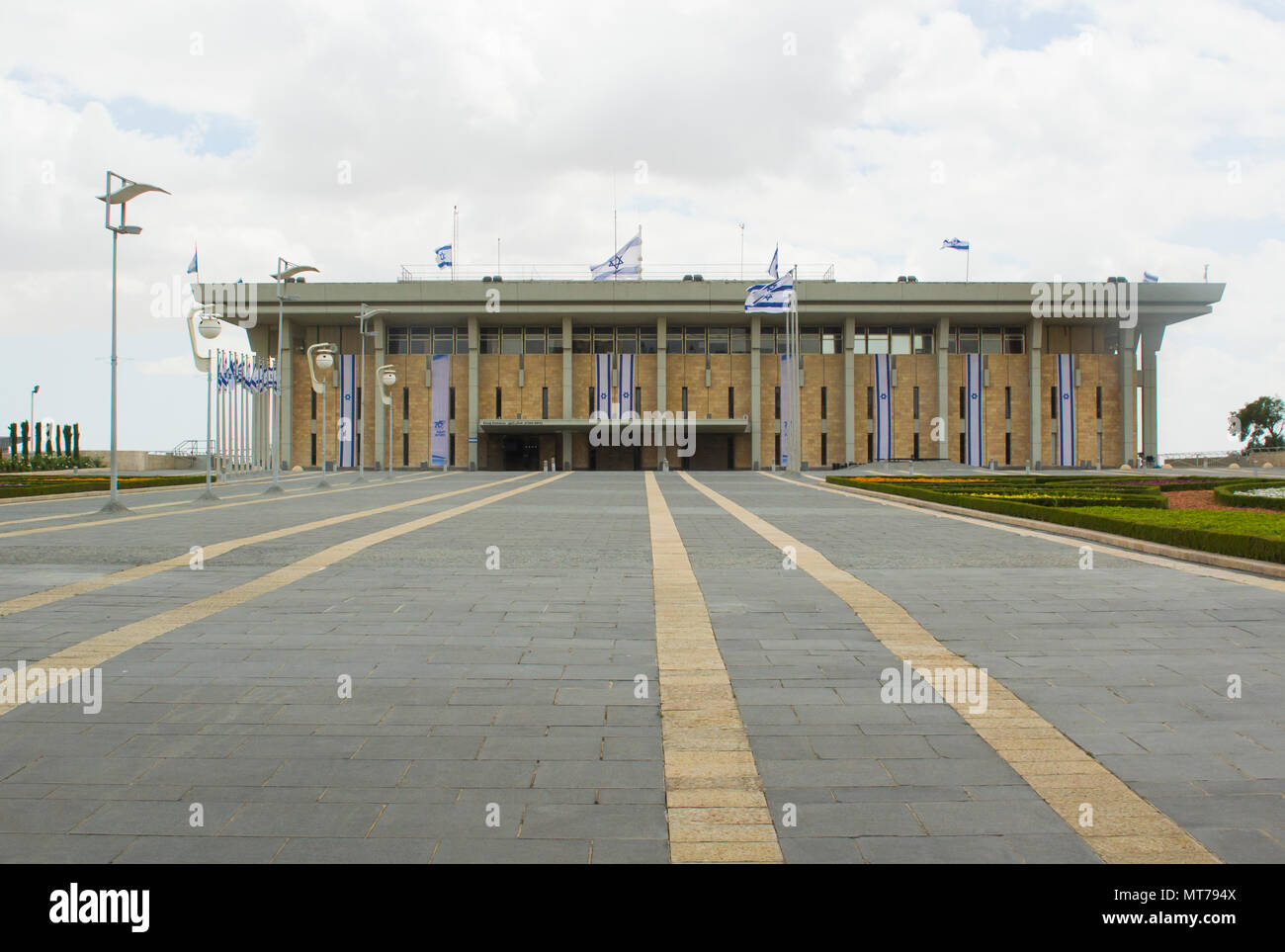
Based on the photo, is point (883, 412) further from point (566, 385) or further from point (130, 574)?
point (130, 574)

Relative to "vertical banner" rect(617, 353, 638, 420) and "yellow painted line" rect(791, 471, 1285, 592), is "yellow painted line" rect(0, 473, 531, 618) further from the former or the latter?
"vertical banner" rect(617, 353, 638, 420)

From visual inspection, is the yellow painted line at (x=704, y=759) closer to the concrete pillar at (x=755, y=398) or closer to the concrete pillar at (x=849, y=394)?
the concrete pillar at (x=755, y=398)

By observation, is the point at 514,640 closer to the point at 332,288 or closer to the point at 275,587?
the point at 275,587

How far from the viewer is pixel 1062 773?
4.15 meters

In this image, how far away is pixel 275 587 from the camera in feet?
29.3

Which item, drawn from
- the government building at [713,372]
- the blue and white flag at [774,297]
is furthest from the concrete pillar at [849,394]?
the blue and white flag at [774,297]

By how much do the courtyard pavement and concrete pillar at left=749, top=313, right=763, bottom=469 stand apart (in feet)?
165

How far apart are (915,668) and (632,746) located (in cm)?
240

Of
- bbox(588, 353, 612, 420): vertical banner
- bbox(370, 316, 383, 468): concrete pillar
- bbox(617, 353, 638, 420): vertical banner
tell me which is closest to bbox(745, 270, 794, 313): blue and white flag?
bbox(617, 353, 638, 420): vertical banner

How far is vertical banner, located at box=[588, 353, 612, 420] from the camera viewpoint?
201ft

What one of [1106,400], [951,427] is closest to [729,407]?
[951,427]

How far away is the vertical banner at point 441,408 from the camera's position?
61.0 metres

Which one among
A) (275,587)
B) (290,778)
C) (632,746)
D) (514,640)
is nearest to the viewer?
(290,778)

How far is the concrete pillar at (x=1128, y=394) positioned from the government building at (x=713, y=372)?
113 mm
